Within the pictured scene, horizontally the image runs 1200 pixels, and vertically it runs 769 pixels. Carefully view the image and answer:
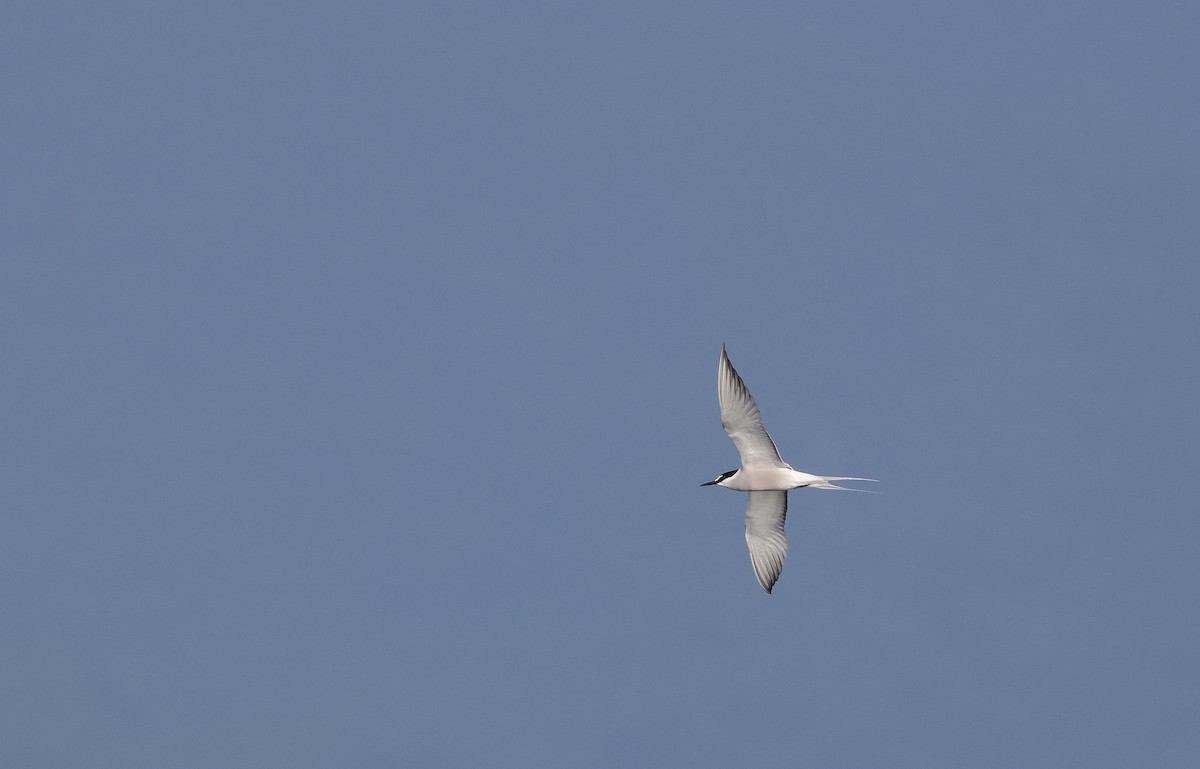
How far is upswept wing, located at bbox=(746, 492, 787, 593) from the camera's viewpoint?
2898 cm

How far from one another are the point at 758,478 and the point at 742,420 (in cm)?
145

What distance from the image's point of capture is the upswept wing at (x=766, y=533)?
28984 mm

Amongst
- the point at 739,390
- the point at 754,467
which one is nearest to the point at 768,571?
the point at 754,467

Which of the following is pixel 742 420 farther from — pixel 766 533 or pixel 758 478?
pixel 766 533

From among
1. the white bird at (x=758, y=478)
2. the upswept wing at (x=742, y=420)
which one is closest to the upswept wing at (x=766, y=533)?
the white bird at (x=758, y=478)

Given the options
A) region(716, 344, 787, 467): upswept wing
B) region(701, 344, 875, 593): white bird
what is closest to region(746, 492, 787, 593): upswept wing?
region(701, 344, 875, 593): white bird

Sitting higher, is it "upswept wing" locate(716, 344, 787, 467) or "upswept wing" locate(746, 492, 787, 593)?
"upswept wing" locate(716, 344, 787, 467)

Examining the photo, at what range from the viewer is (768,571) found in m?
29.0

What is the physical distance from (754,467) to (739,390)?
2.01 metres

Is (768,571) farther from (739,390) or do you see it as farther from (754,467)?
(739,390)

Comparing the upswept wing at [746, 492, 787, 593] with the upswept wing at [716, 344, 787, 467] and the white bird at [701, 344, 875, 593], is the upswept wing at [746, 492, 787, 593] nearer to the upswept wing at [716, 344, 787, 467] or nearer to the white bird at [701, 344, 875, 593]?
the white bird at [701, 344, 875, 593]

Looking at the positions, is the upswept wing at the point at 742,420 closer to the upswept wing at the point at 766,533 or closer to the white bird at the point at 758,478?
the white bird at the point at 758,478

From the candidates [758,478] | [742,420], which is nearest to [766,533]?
[758,478]

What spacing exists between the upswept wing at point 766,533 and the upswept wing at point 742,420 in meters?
0.95
